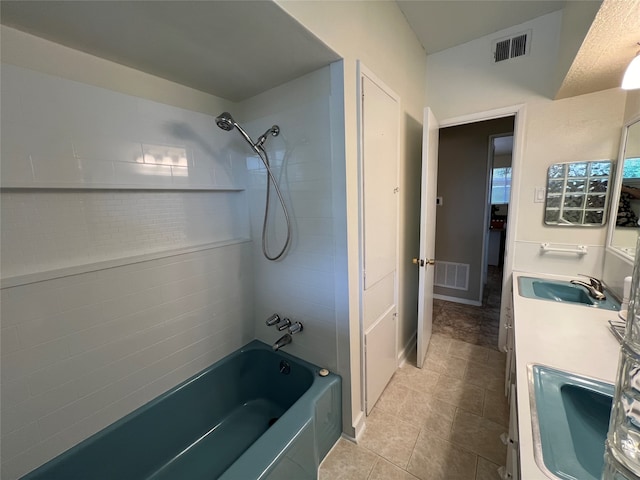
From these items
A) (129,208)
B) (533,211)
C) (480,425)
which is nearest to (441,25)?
(533,211)

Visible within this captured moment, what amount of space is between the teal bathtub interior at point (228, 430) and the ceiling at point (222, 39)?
5.62ft

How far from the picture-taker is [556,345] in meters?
1.08

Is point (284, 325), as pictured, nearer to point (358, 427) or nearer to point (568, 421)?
point (358, 427)

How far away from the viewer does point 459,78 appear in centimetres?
220

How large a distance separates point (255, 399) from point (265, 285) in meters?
0.83

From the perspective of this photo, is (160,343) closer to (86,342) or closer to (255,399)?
(86,342)

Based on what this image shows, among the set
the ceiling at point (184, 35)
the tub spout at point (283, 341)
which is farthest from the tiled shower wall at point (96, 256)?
the tub spout at point (283, 341)

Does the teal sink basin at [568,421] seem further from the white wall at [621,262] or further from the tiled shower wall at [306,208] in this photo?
the white wall at [621,262]

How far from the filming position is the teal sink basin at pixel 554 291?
170 centimetres

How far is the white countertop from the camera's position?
29.7 inches

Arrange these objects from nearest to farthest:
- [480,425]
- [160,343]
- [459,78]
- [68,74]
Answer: [68,74] < [160,343] < [480,425] < [459,78]

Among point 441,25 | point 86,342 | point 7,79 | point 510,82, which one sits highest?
point 441,25

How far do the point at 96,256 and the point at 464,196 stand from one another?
143 inches

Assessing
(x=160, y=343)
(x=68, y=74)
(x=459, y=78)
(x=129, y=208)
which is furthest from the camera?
(x=459, y=78)
